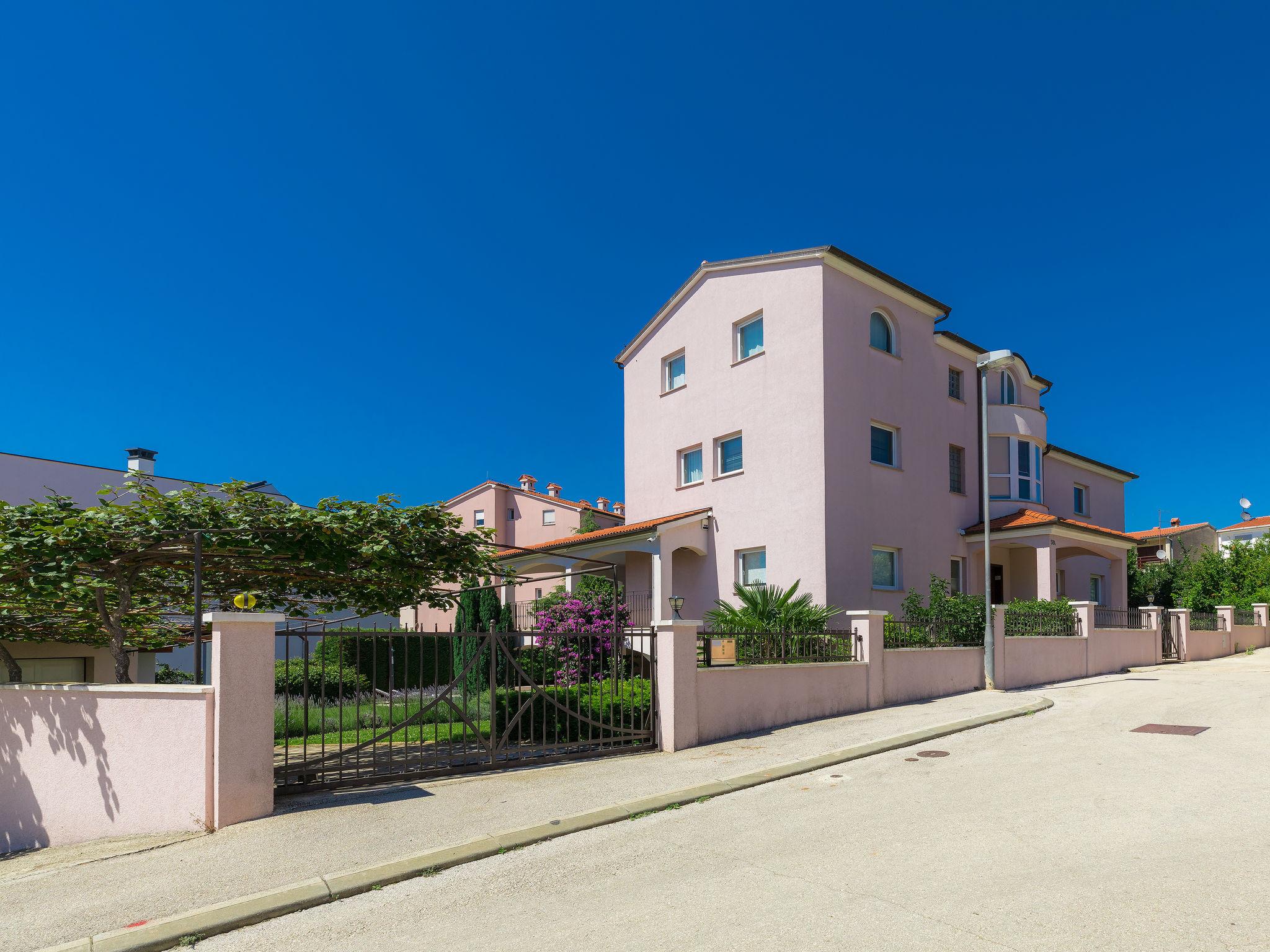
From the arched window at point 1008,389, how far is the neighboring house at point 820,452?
6 cm

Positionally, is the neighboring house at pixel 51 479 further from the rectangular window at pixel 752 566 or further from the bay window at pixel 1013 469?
the bay window at pixel 1013 469

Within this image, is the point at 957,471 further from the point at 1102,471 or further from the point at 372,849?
the point at 372,849

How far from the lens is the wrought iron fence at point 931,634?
1602 centimetres

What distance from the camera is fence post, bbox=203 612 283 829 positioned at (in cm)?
767

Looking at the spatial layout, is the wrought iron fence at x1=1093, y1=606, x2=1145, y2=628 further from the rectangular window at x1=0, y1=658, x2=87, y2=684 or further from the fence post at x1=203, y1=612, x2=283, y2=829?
the rectangular window at x1=0, y1=658, x2=87, y2=684

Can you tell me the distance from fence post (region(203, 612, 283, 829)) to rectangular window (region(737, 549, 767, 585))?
14766 millimetres

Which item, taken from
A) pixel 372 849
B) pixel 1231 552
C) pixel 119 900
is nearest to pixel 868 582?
pixel 372 849

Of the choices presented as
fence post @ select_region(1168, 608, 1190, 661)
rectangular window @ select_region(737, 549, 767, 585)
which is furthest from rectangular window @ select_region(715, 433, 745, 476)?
fence post @ select_region(1168, 608, 1190, 661)

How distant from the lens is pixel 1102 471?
3225cm

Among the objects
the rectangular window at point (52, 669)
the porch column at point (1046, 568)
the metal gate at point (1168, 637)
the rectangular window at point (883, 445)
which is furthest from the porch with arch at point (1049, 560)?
the rectangular window at point (52, 669)

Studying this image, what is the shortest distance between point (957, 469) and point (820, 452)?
6.64m

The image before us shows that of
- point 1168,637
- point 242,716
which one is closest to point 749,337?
point 1168,637

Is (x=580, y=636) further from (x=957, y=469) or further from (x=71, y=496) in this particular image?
(x=957, y=469)

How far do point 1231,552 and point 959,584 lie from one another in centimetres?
2061
